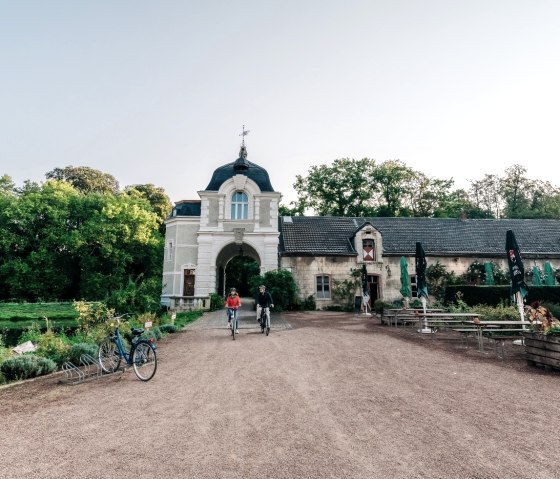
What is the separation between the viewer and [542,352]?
7188 mm

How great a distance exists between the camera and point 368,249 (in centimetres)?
2341

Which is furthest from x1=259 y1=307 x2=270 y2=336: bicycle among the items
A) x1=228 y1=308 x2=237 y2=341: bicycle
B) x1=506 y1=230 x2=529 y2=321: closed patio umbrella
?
x1=506 y1=230 x2=529 y2=321: closed patio umbrella

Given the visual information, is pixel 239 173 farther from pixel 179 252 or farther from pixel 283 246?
pixel 179 252

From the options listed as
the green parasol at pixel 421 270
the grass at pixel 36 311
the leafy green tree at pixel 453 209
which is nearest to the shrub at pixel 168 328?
the green parasol at pixel 421 270

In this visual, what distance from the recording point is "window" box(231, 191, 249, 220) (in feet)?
77.0

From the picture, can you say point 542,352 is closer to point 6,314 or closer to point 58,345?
point 58,345

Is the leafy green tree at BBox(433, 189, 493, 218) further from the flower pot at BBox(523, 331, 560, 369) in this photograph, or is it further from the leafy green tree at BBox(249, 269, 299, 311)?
the flower pot at BBox(523, 331, 560, 369)

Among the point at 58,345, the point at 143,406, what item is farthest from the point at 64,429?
the point at 58,345

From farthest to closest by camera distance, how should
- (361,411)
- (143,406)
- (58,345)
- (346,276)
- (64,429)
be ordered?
(346,276)
(58,345)
(143,406)
(361,411)
(64,429)

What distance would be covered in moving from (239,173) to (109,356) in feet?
60.3

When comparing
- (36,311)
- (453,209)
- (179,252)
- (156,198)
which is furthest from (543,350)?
(156,198)

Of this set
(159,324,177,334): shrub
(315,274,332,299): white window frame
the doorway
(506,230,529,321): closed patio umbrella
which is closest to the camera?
(506,230,529,321): closed patio umbrella

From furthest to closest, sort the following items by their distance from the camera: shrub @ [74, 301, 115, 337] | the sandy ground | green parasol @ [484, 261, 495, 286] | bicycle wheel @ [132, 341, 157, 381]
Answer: green parasol @ [484, 261, 495, 286] → shrub @ [74, 301, 115, 337] → bicycle wheel @ [132, 341, 157, 381] → the sandy ground

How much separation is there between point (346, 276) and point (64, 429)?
20.0 metres
